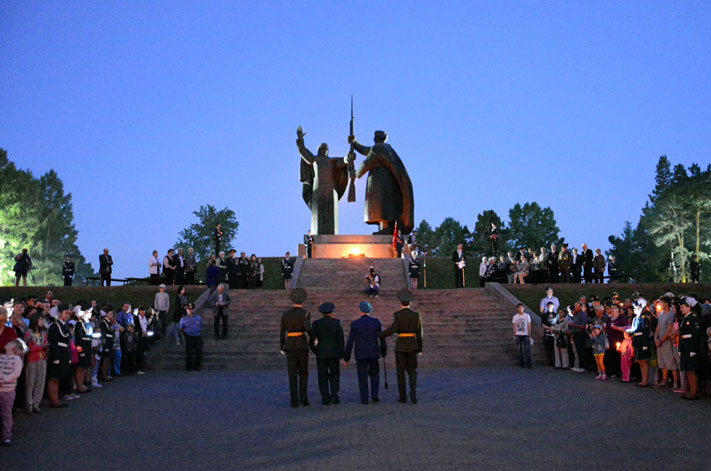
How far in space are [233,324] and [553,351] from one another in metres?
8.68

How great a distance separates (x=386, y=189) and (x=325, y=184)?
11.3 feet

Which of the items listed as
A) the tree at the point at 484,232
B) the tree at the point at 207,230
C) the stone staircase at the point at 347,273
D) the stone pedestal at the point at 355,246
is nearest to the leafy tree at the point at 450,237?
the tree at the point at 484,232

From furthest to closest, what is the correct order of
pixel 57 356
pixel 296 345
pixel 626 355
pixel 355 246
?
1. pixel 355 246
2. pixel 626 355
3. pixel 296 345
4. pixel 57 356

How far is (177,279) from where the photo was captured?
24047 mm

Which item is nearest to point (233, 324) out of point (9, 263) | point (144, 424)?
point (144, 424)

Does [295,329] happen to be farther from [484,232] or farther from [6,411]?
[484,232]

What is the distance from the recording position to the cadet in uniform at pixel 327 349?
33.6 feet

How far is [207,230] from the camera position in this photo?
215ft

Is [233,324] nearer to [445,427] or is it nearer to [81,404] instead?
[81,404]

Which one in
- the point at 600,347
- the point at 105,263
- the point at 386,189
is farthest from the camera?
the point at 386,189

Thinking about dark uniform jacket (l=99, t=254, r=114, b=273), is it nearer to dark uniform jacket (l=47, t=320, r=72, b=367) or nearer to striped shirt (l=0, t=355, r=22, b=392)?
dark uniform jacket (l=47, t=320, r=72, b=367)

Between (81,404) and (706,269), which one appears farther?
(706,269)

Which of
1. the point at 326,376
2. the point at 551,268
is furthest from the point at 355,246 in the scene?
the point at 326,376

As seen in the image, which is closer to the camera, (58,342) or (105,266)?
(58,342)
